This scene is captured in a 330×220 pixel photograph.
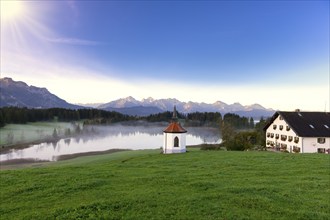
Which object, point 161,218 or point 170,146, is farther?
point 170,146

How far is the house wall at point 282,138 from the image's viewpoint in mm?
44219

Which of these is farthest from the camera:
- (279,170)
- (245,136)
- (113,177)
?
(245,136)

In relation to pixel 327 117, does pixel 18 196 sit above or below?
below

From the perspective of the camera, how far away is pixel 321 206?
10688 millimetres

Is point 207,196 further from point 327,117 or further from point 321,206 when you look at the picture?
point 327,117

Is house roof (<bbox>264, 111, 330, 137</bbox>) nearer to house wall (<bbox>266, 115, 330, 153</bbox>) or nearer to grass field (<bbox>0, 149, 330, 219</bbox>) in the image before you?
house wall (<bbox>266, 115, 330, 153</bbox>)

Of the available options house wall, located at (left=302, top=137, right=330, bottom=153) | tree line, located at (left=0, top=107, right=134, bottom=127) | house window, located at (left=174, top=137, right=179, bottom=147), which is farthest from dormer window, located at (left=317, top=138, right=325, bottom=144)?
tree line, located at (left=0, top=107, right=134, bottom=127)

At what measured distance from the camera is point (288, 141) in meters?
46.8

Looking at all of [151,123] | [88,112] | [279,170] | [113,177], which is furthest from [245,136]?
[88,112]

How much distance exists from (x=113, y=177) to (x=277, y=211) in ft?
32.3

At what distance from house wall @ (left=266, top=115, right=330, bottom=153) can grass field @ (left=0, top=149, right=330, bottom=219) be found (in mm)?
27809

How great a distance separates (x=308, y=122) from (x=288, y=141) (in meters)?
4.81

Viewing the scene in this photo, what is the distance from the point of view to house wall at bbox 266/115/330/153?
42.7 meters

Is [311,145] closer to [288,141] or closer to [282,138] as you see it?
[288,141]
